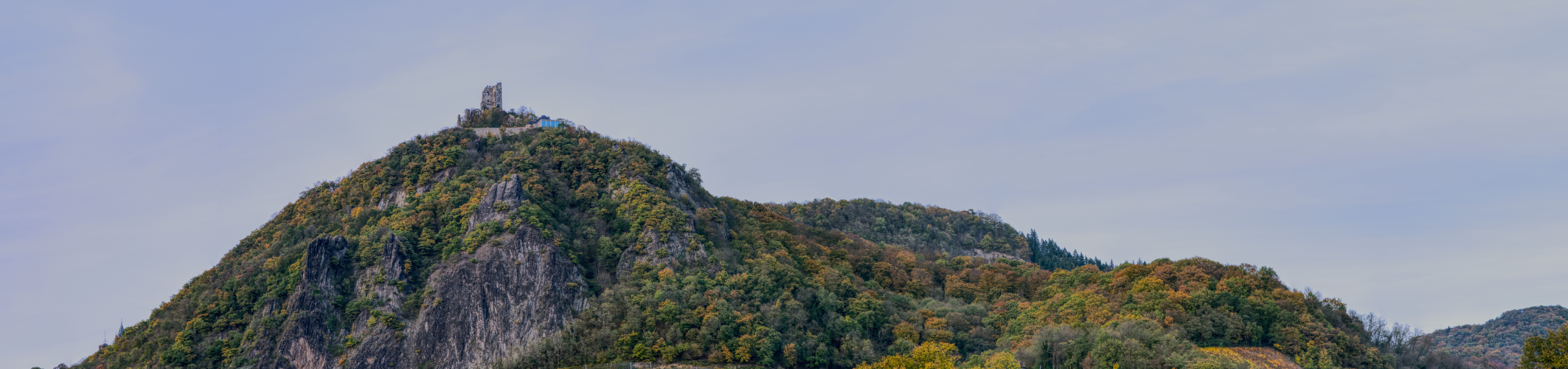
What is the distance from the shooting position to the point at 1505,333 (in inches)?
5743

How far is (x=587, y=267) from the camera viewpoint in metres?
98.6

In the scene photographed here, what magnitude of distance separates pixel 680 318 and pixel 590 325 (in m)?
8.48

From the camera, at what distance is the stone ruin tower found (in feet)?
417

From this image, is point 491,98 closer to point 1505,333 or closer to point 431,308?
point 431,308

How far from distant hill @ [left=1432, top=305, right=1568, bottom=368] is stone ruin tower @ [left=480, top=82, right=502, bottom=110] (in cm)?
12118

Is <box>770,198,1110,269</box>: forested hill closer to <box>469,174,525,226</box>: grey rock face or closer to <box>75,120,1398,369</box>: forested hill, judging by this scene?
<box>75,120,1398,369</box>: forested hill

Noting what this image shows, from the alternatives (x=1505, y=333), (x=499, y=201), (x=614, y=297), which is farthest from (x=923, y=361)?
(x=1505, y=333)

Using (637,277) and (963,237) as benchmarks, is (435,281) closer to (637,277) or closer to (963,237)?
(637,277)

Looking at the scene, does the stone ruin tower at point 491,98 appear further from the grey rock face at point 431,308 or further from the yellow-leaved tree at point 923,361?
the yellow-leaved tree at point 923,361

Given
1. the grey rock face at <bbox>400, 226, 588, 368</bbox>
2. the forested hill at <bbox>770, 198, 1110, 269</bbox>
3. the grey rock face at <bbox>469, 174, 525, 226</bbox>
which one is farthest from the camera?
the forested hill at <bbox>770, 198, 1110, 269</bbox>

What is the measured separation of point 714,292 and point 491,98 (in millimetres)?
50976

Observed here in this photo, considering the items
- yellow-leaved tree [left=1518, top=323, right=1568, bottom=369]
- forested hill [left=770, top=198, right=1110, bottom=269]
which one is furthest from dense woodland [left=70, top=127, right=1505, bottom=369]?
forested hill [left=770, top=198, right=1110, bottom=269]

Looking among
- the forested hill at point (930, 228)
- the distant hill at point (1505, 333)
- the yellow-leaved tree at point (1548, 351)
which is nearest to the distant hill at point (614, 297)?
the yellow-leaved tree at point (1548, 351)

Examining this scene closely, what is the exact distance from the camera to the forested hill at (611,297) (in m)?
83.5
